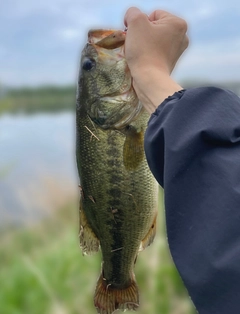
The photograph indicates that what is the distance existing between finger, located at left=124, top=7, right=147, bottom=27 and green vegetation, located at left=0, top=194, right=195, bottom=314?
7.06 ft

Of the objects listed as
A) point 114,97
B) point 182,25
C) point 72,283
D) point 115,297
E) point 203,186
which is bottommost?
point 72,283

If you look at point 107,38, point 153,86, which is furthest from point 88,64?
point 153,86

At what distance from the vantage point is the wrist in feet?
3.37

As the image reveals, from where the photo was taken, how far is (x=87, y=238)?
5.06 feet

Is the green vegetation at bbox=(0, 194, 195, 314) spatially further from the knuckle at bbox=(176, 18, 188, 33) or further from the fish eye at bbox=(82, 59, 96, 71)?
the knuckle at bbox=(176, 18, 188, 33)

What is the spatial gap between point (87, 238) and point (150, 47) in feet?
2.32

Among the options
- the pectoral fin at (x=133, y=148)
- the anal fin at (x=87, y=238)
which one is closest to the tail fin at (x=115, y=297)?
the anal fin at (x=87, y=238)

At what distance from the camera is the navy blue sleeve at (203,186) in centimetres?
71

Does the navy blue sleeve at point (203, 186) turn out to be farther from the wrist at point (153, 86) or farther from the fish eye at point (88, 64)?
the fish eye at point (88, 64)

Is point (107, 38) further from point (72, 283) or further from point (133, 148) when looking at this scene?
point (72, 283)

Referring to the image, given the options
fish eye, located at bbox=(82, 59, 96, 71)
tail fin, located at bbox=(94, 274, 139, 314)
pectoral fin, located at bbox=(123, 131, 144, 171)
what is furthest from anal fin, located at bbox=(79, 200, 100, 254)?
fish eye, located at bbox=(82, 59, 96, 71)

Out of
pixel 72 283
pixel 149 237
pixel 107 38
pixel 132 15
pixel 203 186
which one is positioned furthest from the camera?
pixel 72 283

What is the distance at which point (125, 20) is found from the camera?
3.99 ft

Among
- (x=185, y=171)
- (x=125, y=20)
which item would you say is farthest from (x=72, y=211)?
(x=185, y=171)
